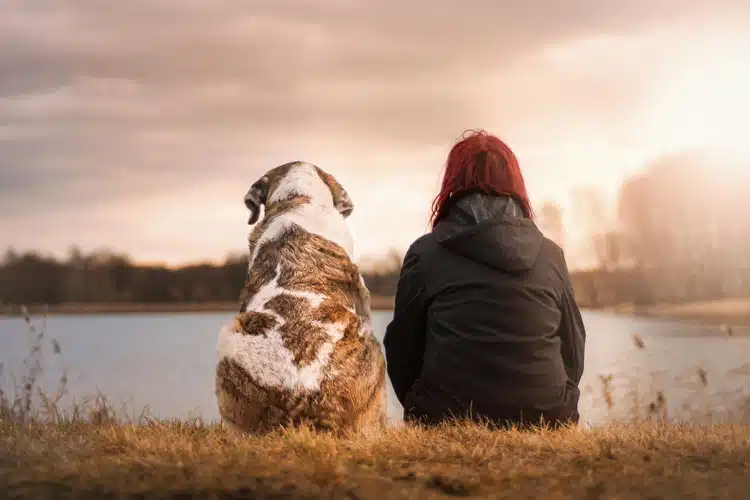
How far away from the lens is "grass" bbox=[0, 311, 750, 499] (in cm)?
465

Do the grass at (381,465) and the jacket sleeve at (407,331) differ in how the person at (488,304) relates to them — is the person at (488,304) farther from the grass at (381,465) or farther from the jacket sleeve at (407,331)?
the grass at (381,465)

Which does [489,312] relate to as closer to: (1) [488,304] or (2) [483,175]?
(1) [488,304]

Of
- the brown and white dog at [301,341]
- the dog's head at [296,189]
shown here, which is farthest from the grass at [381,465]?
the dog's head at [296,189]

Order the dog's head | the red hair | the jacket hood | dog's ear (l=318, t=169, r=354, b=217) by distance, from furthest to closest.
A: 1. dog's ear (l=318, t=169, r=354, b=217)
2. the dog's head
3. the red hair
4. the jacket hood

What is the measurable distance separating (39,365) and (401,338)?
212 inches

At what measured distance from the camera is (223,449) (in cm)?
541

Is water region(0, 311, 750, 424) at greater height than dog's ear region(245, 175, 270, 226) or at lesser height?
lesser

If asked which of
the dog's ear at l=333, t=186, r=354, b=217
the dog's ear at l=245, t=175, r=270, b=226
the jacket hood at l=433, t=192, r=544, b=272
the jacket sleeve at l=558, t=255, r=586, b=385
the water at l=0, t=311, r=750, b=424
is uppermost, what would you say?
the dog's ear at l=245, t=175, r=270, b=226

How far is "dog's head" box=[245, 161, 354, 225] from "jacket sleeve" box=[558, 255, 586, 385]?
6.82 ft

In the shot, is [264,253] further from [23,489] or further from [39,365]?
[39,365]

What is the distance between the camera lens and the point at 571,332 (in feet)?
21.1

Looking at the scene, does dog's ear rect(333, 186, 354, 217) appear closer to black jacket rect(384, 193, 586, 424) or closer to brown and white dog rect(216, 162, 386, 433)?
brown and white dog rect(216, 162, 386, 433)

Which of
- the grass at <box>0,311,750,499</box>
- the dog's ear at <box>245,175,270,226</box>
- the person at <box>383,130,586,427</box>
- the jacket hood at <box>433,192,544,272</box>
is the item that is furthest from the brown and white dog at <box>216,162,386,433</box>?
the jacket hood at <box>433,192,544,272</box>

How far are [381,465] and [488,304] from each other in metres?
1.53
